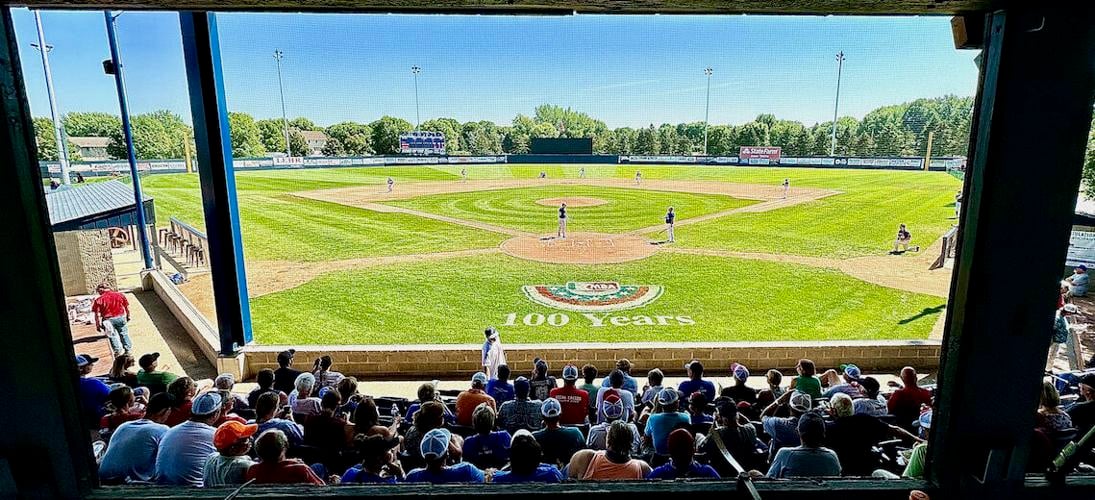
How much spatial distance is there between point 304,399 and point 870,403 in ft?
15.6

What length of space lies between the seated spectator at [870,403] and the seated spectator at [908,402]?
9cm

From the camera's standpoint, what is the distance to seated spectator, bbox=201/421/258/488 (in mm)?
3096

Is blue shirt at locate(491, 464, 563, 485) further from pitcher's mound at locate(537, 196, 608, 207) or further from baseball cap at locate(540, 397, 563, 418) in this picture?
pitcher's mound at locate(537, 196, 608, 207)

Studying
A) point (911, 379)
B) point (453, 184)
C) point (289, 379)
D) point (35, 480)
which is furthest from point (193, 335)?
point (453, 184)

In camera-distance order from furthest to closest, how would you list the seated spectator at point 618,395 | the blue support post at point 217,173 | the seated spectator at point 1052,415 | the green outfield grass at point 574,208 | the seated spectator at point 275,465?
the green outfield grass at point 574,208, the blue support post at point 217,173, the seated spectator at point 618,395, the seated spectator at point 1052,415, the seated spectator at point 275,465

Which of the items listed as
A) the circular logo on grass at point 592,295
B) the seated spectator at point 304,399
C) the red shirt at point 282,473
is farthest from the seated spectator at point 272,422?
the circular logo on grass at point 592,295

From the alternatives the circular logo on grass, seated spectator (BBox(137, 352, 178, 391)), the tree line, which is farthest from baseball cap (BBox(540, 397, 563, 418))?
the tree line

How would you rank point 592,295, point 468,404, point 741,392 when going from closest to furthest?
point 468,404
point 741,392
point 592,295

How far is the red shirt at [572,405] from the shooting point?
5098mm

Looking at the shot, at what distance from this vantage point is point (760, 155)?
176ft

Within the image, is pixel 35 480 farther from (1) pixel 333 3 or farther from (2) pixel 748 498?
(2) pixel 748 498

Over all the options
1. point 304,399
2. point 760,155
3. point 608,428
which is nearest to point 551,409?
A: point 608,428

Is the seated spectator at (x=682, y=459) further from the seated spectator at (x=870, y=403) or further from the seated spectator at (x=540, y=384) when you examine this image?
the seated spectator at (x=540, y=384)

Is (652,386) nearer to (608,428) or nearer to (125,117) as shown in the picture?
(608,428)
